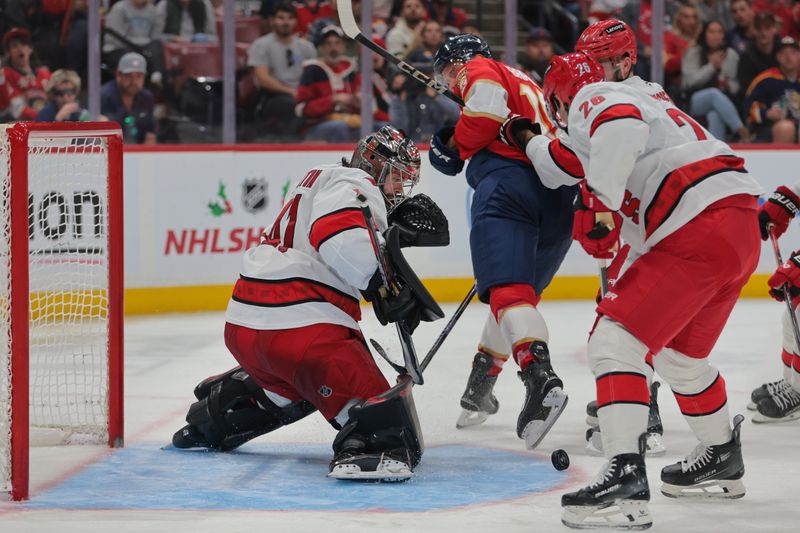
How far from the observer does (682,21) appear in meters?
7.71

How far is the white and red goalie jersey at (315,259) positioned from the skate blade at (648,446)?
0.77 meters

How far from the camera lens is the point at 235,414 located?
3.75 meters

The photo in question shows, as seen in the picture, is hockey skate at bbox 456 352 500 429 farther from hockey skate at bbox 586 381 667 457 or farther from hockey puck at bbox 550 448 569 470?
hockey puck at bbox 550 448 569 470

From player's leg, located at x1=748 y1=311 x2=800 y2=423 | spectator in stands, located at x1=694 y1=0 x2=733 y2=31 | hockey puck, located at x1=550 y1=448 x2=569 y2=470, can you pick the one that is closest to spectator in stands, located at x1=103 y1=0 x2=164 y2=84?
spectator in stands, located at x1=694 y1=0 x2=733 y2=31

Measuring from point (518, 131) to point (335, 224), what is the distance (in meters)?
0.76

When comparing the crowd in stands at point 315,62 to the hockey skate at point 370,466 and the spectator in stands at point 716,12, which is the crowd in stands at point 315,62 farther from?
the hockey skate at point 370,466

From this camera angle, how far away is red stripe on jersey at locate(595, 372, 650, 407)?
286 cm

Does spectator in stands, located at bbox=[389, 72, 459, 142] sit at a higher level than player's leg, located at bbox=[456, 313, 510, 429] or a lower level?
higher

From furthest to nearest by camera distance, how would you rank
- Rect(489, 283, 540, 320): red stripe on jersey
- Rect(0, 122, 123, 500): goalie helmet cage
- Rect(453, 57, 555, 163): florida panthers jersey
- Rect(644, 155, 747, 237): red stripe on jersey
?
Rect(453, 57, 555, 163): florida panthers jersey
Rect(489, 283, 540, 320): red stripe on jersey
Rect(0, 122, 123, 500): goalie helmet cage
Rect(644, 155, 747, 237): red stripe on jersey

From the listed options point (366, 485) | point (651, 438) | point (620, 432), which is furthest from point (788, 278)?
point (366, 485)

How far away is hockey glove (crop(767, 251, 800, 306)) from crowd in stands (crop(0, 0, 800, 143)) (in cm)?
348

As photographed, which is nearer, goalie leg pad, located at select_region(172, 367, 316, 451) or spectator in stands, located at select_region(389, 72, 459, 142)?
goalie leg pad, located at select_region(172, 367, 316, 451)

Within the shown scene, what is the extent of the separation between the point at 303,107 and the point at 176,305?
1.32m

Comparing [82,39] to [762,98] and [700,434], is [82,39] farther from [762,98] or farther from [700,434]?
[700,434]
